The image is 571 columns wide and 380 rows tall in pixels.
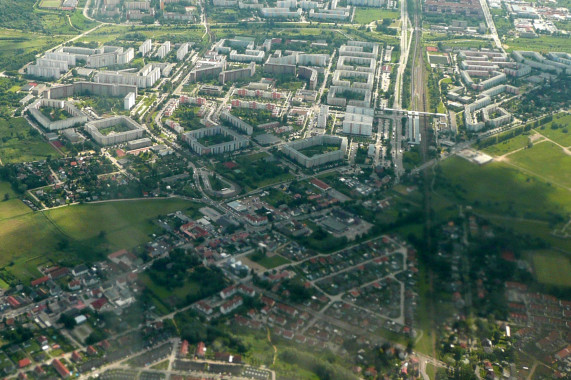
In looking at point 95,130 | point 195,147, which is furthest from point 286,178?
point 95,130

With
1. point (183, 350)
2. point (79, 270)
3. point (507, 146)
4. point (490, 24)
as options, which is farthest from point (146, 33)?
point (183, 350)

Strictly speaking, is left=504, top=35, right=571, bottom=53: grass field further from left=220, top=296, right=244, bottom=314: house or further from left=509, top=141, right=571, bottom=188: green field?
left=220, top=296, right=244, bottom=314: house

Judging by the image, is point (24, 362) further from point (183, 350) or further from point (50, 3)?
point (50, 3)

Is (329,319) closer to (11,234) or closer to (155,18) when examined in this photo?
(11,234)

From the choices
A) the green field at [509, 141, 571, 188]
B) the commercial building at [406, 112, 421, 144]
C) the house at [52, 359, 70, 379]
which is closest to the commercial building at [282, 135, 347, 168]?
the commercial building at [406, 112, 421, 144]

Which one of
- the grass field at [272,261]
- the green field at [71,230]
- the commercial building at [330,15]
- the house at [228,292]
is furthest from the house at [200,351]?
the commercial building at [330,15]

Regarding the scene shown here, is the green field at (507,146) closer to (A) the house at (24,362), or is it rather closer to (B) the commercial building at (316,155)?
(B) the commercial building at (316,155)
